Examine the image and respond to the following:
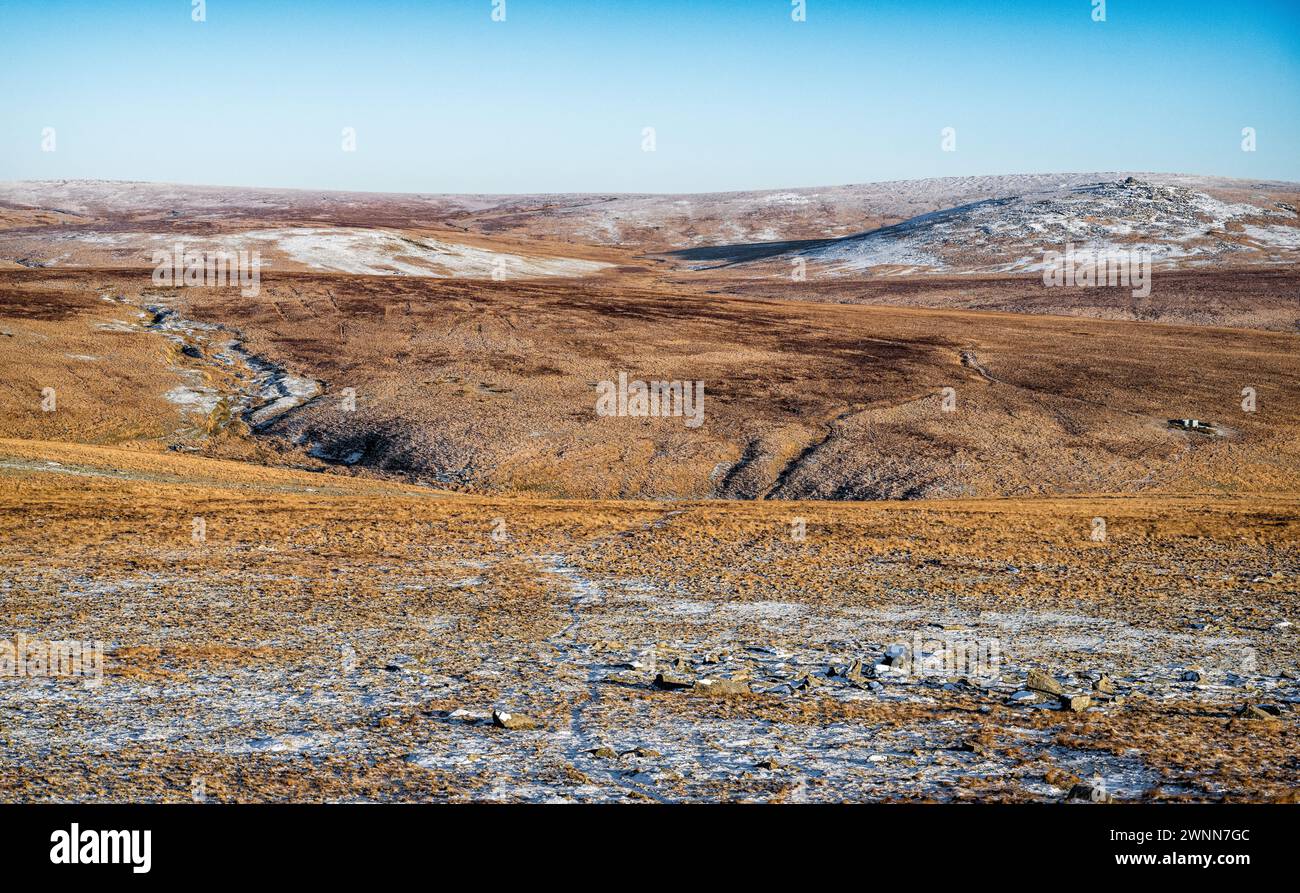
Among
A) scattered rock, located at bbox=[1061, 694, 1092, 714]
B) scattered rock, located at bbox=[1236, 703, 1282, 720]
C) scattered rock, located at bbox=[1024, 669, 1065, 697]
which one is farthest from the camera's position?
scattered rock, located at bbox=[1024, 669, 1065, 697]

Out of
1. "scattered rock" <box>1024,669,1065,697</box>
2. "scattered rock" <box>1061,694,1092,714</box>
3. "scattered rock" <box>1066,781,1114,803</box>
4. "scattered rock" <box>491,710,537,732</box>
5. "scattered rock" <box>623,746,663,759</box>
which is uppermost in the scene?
"scattered rock" <box>1066,781,1114,803</box>

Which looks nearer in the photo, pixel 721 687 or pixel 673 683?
pixel 721 687

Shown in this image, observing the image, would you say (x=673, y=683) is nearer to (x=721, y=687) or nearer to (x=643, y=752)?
(x=721, y=687)

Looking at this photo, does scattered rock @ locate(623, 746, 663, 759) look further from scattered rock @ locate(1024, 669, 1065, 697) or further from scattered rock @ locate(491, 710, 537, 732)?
scattered rock @ locate(1024, 669, 1065, 697)

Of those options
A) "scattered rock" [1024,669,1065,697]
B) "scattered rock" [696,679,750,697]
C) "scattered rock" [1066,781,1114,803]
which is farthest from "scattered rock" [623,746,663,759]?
"scattered rock" [1024,669,1065,697]

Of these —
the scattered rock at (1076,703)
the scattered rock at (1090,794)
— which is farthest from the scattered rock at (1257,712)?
the scattered rock at (1090,794)

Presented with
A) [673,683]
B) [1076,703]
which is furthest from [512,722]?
[1076,703]

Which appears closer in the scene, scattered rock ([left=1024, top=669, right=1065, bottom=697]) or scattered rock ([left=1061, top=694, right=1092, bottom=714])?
scattered rock ([left=1061, top=694, right=1092, bottom=714])
